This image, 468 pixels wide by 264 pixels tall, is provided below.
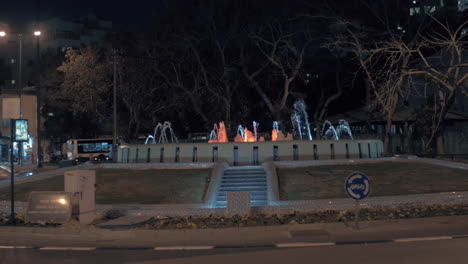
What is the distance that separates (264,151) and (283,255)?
1362 cm

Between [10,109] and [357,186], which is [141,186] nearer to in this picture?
[10,109]

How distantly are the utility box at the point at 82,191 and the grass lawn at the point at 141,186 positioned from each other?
3648mm

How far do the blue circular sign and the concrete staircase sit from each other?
5839 millimetres

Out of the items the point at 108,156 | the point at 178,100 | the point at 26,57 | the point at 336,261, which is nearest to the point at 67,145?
the point at 108,156

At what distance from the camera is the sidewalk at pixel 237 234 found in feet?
40.3

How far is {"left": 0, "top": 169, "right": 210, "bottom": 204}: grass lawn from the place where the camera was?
19.2 metres

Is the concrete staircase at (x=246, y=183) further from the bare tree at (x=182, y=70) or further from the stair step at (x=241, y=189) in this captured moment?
the bare tree at (x=182, y=70)

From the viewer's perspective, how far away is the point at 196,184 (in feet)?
67.4

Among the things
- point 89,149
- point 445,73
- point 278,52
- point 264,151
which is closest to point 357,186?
point 264,151

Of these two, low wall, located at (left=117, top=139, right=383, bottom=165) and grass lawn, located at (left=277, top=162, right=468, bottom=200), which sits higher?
low wall, located at (left=117, top=139, right=383, bottom=165)

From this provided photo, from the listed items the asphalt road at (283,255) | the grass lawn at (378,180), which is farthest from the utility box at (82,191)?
the grass lawn at (378,180)

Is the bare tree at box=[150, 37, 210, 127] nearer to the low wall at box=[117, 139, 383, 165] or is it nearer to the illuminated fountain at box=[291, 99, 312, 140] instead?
the illuminated fountain at box=[291, 99, 312, 140]

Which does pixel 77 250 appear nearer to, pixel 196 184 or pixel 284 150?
pixel 196 184

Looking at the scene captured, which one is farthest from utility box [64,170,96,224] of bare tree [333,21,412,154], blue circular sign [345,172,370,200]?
bare tree [333,21,412,154]
